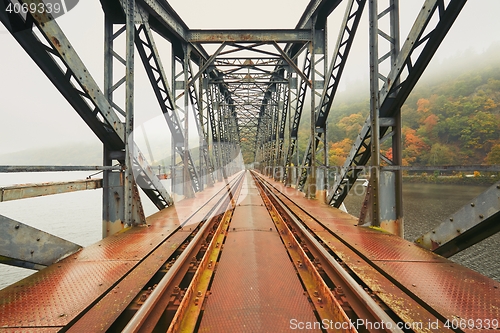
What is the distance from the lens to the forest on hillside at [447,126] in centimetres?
4031

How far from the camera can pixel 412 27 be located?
352 cm

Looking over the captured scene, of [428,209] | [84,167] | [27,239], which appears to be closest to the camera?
[27,239]

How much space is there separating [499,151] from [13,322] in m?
46.4

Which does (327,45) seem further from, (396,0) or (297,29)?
(396,0)

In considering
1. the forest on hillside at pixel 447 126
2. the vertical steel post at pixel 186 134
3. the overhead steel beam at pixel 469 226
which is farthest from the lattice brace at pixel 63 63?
the forest on hillside at pixel 447 126

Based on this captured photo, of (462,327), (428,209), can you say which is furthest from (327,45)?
(428,209)

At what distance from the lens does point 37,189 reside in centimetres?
282

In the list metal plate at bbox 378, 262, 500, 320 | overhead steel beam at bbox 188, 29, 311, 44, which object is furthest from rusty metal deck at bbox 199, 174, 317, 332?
overhead steel beam at bbox 188, 29, 311, 44

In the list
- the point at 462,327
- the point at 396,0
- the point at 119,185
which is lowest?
the point at 462,327

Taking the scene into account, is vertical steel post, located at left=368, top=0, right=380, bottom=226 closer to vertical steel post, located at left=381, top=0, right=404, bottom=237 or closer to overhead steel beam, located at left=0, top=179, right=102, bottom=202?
vertical steel post, located at left=381, top=0, right=404, bottom=237

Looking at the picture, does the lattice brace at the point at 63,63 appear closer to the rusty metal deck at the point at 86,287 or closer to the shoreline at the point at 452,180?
the rusty metal deck at the point at 86,287

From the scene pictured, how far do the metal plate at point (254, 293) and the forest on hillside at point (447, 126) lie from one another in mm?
28128

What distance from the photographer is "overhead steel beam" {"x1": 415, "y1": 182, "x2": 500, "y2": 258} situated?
2.33 m

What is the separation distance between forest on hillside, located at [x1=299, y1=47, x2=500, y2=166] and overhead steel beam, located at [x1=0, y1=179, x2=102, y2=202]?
95.2ft
